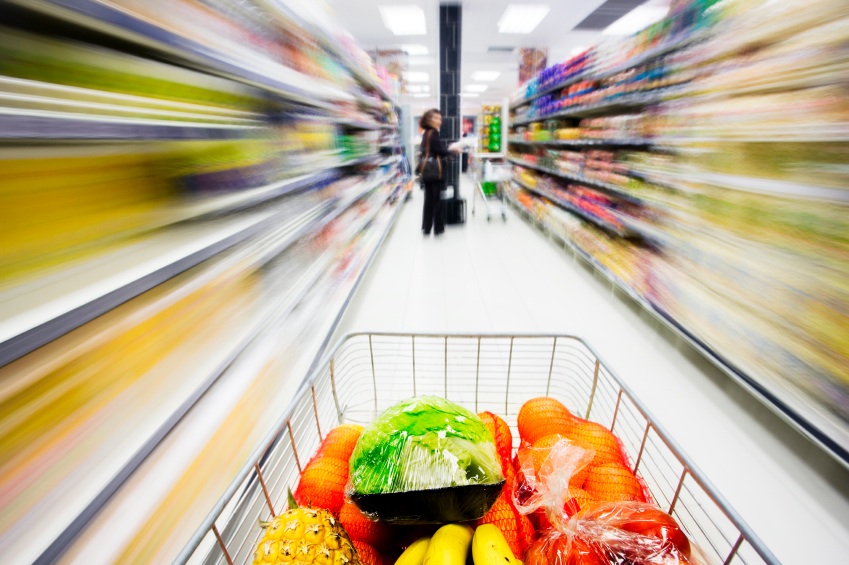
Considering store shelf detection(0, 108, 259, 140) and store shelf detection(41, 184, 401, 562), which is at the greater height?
store shelf detection(0, 108, 259, 140)

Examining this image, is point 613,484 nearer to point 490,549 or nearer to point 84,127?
point 490,549

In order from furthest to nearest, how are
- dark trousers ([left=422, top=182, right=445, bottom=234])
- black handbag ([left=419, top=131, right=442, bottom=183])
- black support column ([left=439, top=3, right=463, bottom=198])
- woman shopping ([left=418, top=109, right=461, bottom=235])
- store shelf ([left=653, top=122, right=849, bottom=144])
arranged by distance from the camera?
1. black support column ([left=439, top=3, right=463, bottom=198])
2. dark trousers ([left=422, top=182, right=445, bottom=234])
3. black handbag ([left=419, top=131, right=442, bottom=183])
4. woman shopping ([left=418, top=109, right=461, bottom=235])
5. store shelf ([left=653, top=122, right=849, bottom=144])

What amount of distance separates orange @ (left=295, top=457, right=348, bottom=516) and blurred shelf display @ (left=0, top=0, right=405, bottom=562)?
0.35 meters

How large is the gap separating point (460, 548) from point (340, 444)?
1.20 feet

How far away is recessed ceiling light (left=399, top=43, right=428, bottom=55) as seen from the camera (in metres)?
8.37

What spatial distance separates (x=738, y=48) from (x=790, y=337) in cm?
130

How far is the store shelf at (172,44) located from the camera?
662mm

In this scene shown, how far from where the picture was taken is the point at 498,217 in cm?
628

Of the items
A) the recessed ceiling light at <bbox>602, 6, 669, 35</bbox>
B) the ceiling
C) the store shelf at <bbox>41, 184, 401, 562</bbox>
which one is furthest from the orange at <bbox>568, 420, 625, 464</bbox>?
the recessed ceiling light at <bbox>602, 6, 669, 35</bbox>

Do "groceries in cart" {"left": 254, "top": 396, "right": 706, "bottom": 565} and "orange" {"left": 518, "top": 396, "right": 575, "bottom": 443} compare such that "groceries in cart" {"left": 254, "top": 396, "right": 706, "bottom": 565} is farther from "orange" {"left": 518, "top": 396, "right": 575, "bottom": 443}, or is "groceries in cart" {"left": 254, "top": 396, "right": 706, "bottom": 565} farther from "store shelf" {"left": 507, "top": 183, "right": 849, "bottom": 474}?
"store shelf" {"left": 507, "top": 183, "right": 849, "bottom": 474}

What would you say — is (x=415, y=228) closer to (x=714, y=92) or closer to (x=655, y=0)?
(x=714, y=92)

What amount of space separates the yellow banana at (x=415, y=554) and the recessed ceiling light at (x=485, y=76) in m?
12.8

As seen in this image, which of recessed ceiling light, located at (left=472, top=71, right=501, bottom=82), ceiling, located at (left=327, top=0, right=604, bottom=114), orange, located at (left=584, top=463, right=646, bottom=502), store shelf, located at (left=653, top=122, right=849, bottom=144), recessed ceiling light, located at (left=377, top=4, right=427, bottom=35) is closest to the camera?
orange, located at (left=584, top=463, right=646, bottom=502)

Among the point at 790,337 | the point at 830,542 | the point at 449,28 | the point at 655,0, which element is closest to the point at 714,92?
the point at 790,337
